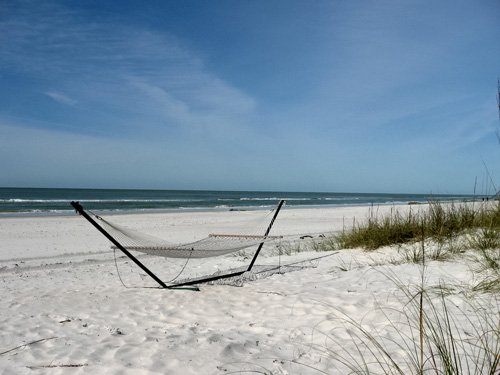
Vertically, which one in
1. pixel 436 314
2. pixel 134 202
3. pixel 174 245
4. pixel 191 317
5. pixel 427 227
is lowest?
pixel 191 317

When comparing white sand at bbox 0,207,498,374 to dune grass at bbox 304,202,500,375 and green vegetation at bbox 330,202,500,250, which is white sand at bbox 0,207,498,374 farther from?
green vegetation at bbox 330,202,500,250

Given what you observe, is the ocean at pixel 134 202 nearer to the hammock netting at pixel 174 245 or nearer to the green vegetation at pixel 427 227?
the green vegetation at pixel 427 227

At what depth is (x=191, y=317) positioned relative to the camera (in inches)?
137

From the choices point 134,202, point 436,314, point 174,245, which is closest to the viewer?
point 436,314

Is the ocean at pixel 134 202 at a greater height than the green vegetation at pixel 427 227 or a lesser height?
lesser

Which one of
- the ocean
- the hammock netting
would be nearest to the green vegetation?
the ocean

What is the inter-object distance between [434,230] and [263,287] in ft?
9.37

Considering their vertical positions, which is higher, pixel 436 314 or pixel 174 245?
pixel 174 245

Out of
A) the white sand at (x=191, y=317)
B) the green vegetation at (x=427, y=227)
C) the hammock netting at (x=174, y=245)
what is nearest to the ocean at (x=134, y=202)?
the green vegetation at (x=427, y=227)

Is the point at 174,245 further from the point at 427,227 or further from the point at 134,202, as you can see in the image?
the point at 134,202

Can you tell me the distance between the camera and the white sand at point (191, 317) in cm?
236

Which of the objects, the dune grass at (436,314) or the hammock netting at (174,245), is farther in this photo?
the hammock netting at (174,245)

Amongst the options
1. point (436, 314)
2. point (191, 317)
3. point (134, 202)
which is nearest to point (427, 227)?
point (436, 314)

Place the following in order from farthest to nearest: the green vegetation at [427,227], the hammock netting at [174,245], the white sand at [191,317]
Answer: the green vegetation at [427,227]
the hammock netting at [174,245]
the white sand at [191,317]
